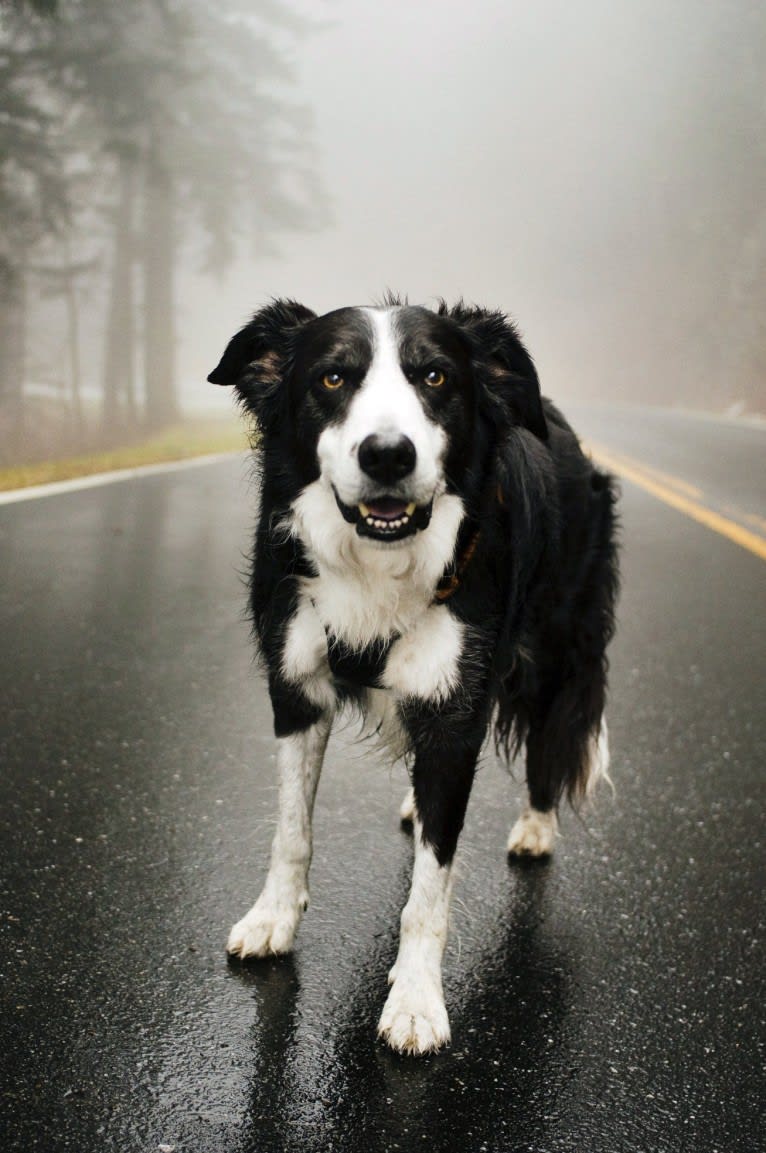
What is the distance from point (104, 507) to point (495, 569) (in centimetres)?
844

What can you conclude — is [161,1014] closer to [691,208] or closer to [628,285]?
[691,208]

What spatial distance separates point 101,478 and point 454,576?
36.9 ft

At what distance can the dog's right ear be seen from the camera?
10.6ft

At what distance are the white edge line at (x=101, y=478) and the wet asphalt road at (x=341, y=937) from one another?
5824 mm

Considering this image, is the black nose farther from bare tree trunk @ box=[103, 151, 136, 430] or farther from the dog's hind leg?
bare tree trunk @ box=[103, 151, 136, 430]

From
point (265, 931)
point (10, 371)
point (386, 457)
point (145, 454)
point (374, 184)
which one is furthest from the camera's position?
point (374, 184)

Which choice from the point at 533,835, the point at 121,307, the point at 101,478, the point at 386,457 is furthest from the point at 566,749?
the point at 121,307

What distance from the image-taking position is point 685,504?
1202cm

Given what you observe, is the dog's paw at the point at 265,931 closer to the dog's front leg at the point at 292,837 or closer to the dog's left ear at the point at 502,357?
the dog's front leg at the point at 292,837

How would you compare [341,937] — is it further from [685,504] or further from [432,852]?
[685,504]

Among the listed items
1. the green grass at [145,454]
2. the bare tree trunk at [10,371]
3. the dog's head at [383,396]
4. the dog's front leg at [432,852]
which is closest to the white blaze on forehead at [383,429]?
the dog's head at [383,396]

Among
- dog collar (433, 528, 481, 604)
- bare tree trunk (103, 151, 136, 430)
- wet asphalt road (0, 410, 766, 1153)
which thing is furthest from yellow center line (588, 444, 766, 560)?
bare tree trunk (103, 151, 136, 430)

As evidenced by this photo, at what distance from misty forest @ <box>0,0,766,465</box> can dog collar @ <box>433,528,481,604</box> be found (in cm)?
1394

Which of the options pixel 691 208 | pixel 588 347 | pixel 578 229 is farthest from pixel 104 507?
pixel 578 229
